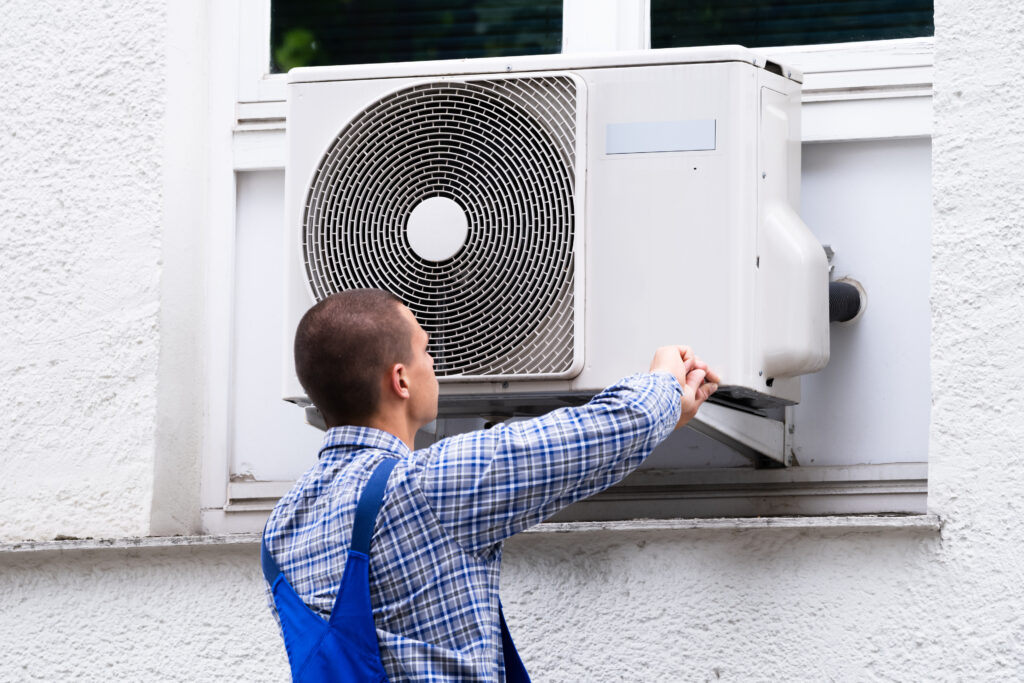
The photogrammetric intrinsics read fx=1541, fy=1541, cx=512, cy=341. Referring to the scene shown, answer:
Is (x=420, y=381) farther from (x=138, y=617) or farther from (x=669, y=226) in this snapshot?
(x=138, y=617)

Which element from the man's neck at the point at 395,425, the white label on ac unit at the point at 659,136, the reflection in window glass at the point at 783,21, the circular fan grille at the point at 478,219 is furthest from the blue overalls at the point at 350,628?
the reflection in window glass at the point at 783,21

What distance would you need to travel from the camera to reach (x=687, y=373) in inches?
94.0

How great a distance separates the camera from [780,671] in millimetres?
2553

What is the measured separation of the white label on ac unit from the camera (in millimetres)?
2611

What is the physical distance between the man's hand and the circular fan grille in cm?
24

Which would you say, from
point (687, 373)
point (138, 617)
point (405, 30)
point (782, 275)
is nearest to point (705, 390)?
point (687, 373)

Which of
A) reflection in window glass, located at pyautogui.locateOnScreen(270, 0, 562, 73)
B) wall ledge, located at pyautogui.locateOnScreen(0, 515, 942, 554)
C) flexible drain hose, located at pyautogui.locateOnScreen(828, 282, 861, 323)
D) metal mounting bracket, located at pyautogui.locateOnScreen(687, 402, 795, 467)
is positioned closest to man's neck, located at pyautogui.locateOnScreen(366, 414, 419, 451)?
wall ledge, located at pyautogui.locateOnScreen(0, 515, 942, 554)

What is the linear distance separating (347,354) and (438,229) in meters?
0.50

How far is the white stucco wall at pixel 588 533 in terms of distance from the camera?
8.18 feet

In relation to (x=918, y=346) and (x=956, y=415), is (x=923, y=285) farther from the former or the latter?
(x=956, y=415)

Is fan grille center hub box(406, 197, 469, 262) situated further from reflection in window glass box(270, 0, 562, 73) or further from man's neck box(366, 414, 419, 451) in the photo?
reflection in window glass box(270, 0, 562, 73)

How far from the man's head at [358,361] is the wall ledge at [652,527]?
0.60 meters

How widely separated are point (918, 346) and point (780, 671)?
30.0 inches

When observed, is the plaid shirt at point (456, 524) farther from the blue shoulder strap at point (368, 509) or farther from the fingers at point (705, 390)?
the fingers at point (705, 390)
